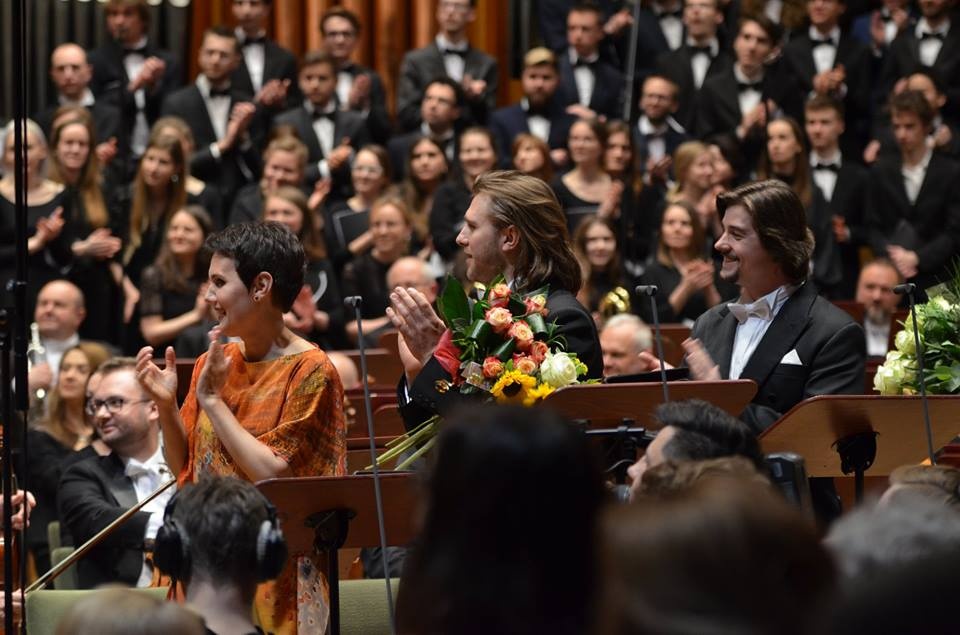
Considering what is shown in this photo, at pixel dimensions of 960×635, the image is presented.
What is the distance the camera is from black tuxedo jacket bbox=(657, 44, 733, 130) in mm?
9477

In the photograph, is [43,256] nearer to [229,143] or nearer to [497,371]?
[229,143]

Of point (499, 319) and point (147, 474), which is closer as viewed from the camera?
point (499, 319)

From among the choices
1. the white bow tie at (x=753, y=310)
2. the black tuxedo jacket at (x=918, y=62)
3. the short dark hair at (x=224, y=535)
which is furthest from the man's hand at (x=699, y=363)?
the black tuxedo jacket at (x=918, y=62)

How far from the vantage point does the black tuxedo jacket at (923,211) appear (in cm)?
820

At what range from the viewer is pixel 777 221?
14.3 ft

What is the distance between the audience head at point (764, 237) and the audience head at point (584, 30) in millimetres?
5454

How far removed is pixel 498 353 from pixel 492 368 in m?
0.06

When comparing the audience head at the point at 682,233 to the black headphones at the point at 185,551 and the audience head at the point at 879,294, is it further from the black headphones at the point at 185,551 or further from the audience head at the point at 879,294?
the black headphones at the point at 185,551

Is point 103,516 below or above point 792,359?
below

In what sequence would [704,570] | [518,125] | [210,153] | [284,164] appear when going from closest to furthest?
[704,570] < [284,164] < [210,153] < [518,125]

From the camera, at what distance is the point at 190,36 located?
11.0 metres

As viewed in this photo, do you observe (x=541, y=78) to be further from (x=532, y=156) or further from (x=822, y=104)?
(x=822, y=104)

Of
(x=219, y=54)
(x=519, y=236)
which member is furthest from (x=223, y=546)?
(x=219, y=54)

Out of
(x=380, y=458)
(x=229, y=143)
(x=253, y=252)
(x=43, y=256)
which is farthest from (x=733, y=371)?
(x=229, y=143)
